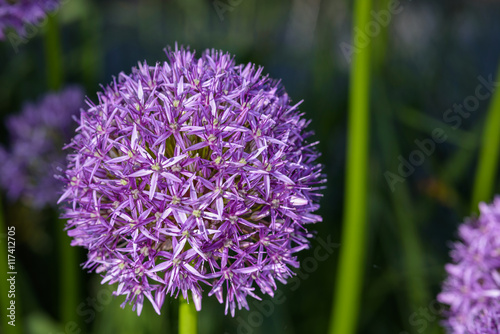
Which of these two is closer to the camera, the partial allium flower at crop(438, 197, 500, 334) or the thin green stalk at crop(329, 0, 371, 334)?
the partial allium flower at crop(438, 197, 500, 334)

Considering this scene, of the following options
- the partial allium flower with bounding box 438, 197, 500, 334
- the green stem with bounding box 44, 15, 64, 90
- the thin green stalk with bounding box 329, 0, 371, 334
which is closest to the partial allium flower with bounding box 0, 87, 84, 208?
the green stem with bounding box 44, 15, 64, 90

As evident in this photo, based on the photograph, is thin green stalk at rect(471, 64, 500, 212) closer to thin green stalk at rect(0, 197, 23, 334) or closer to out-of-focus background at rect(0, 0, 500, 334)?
out-of-focus background at rect(0, 0, 500, 334)

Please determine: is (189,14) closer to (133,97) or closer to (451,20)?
(451,20)

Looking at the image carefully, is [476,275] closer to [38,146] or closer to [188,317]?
[188,317]

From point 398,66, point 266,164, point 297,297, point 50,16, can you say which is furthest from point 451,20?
point 266,164

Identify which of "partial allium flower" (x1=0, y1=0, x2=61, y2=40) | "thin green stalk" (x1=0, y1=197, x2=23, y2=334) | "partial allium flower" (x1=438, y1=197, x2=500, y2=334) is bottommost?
"partial allium flower" (x1=438, y1=197, x2=500, y2=334)

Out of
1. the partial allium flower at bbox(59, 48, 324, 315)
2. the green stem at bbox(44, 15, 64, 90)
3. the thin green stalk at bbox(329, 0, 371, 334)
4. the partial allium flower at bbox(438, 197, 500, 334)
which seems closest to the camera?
the partial allium flower at bbox(59, 48, 324, 315)

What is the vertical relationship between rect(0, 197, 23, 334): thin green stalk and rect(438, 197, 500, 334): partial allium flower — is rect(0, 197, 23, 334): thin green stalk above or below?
above

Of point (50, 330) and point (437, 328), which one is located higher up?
point (50, 330)
